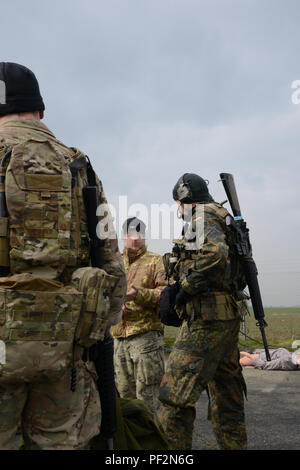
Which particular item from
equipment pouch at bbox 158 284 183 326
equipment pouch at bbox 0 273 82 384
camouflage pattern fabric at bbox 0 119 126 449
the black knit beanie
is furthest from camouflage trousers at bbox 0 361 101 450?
equipment pouch at bbox 158 284 183 326

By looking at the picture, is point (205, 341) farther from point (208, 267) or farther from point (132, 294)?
point (132, 294)

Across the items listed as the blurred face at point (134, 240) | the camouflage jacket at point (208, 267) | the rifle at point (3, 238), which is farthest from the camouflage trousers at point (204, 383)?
the rifle at point (3, 238)

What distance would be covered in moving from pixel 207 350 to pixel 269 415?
2.48 meters

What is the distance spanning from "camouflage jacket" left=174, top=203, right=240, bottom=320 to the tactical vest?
159 cm

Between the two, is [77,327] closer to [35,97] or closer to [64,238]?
[64,238]

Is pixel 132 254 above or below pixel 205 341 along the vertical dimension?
above

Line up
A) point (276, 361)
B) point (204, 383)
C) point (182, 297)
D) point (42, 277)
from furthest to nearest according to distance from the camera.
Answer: point (276, 361)
point (182, 297)
point (204, 383)
point (42, 277)

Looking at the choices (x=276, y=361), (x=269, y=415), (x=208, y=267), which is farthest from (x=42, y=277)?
(x=276, y=361)

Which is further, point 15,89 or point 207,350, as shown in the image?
point 207,350

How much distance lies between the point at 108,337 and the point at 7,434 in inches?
29.3

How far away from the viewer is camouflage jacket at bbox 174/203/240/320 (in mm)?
3594

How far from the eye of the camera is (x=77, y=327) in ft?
6.63

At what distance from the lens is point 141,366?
465 cm

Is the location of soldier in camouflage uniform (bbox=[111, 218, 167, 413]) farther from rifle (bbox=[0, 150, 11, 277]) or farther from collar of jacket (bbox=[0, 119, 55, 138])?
rifle (bbox=[0, 150, 11, 277])
